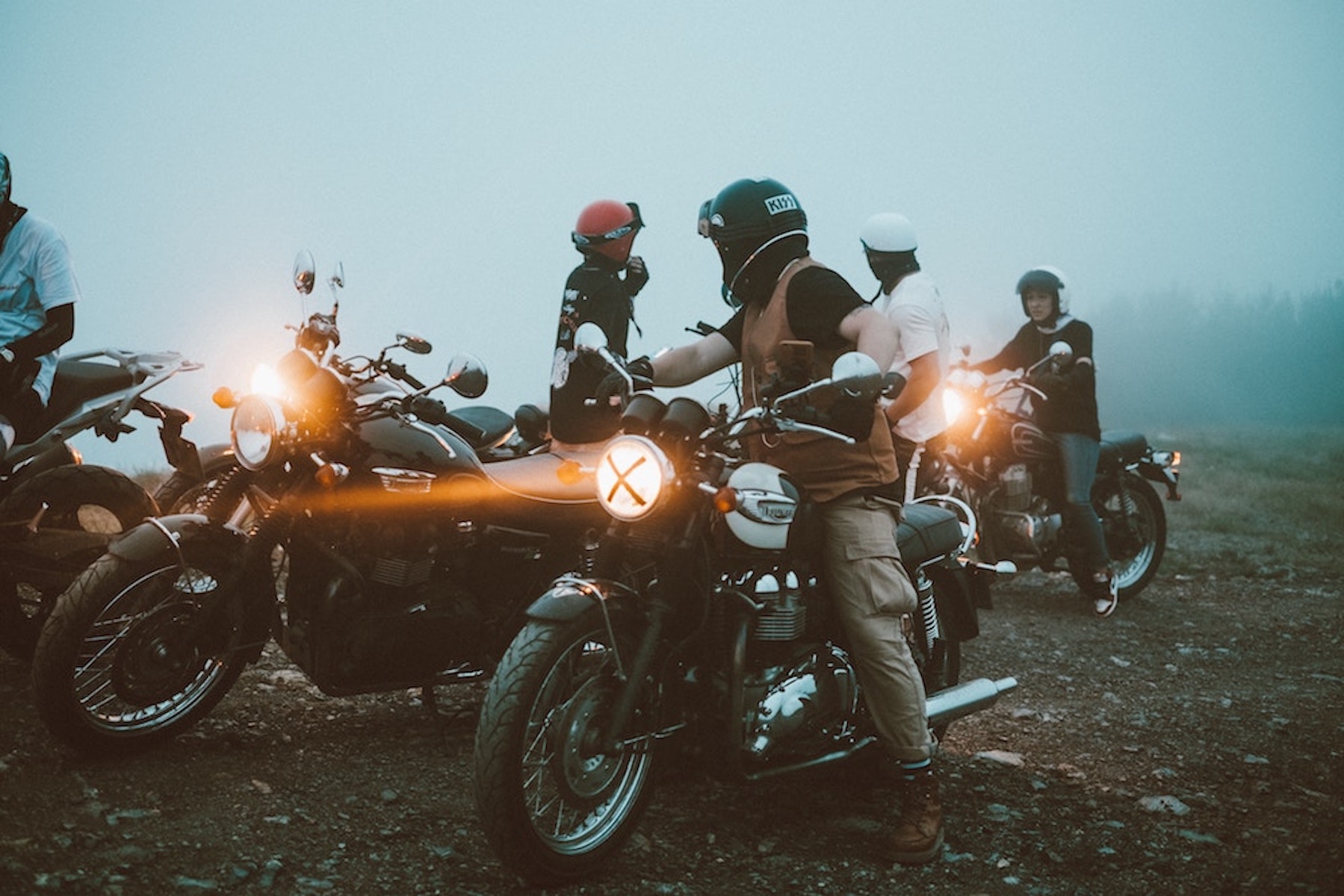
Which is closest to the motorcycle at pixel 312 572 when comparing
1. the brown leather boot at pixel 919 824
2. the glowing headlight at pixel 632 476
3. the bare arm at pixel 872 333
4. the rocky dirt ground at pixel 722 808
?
the rocky dirt ground at pixel 722 808

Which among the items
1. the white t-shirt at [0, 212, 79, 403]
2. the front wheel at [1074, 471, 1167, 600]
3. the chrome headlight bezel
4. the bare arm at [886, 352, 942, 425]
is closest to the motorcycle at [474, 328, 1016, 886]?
the chrome headlight bezel

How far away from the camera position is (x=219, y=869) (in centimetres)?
328

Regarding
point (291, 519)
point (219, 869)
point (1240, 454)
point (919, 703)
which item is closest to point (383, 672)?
point (291, 519)

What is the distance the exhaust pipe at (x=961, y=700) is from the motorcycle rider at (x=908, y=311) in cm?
134

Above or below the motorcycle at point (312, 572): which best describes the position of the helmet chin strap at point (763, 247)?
above

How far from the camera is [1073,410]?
786 centimetres

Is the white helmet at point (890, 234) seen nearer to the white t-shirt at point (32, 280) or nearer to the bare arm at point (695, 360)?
the bare arm at point (695, 360)

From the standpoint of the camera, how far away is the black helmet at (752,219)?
12.2 feet

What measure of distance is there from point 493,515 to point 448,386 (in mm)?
514

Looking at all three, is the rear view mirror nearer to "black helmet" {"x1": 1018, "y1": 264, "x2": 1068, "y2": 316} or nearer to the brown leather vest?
the brown leather vest

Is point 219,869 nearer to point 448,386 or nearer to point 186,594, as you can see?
point 186,594

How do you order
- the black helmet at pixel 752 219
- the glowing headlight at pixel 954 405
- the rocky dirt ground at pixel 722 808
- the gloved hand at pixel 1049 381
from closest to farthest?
the rocky dirt ground at pixel 722 808, the black helmet at pixel 752 219, the gloved hand at pixel 1049 381, the glowing headlight at pixel 954 405

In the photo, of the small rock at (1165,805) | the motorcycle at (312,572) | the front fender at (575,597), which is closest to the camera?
the front fender at (575,597)

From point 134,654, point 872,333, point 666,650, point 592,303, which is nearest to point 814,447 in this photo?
point 872,333
